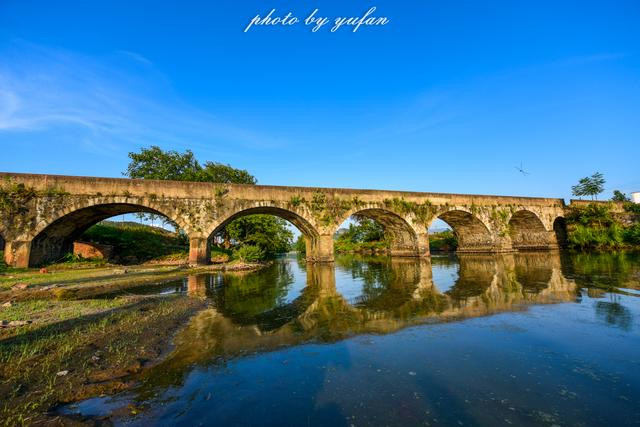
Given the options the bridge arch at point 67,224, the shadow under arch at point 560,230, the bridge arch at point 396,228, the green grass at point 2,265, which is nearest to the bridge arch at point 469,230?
the bridge arch at point 396,228

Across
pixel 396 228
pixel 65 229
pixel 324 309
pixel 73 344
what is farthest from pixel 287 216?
pixel 73 344

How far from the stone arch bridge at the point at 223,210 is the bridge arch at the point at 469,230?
0.11 meters

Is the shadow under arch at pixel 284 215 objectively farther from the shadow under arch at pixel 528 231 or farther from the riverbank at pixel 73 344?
the shadow under arch at pixel 528 231

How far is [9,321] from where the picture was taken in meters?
5.80

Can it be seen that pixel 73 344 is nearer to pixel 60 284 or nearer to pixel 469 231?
pixel 60 284

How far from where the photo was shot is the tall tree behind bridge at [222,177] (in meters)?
31.7

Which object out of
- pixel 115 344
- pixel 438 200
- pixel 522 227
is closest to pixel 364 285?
pixel 115 344

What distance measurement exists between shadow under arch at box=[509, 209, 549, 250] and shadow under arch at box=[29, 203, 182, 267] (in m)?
37.7

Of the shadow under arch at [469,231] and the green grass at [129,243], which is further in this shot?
the shadow under arch at [469,231]

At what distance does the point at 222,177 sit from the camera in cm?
4159

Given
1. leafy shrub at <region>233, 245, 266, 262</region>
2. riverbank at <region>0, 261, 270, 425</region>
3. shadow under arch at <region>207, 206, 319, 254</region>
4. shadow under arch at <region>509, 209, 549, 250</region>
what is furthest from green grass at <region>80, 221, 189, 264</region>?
shadow under arch at <region>509, 209, 549, 250</region>

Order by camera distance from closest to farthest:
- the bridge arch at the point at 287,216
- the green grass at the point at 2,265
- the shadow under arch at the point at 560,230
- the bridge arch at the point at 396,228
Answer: the green grass at the point at 2,265 → the bridge arch at the point at 287,216 → the bridge arch at the point at 396,228 → the shadow under arch at the point at 560,230

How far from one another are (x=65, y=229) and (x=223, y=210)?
1058 centimetres

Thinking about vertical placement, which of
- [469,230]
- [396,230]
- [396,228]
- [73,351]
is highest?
[396,228]
